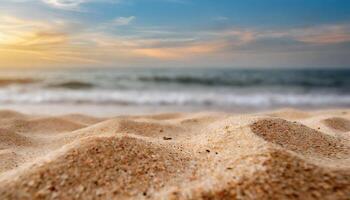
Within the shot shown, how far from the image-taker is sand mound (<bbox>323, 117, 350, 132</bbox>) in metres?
3.54

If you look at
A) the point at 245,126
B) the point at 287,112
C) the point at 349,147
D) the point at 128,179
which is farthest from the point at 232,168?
the point at 287,112

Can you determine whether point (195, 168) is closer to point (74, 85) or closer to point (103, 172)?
point (103, 172)

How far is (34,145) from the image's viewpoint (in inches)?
121


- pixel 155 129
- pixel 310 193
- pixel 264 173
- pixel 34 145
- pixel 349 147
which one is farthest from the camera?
pixel 155 129

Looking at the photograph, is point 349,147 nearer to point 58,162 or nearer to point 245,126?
point 245,126

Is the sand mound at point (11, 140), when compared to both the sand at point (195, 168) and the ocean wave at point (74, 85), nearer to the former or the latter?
the sand at point (195, 168)

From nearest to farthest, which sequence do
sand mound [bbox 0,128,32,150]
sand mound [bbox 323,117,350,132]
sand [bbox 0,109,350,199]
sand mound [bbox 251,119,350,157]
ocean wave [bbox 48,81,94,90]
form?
sand [bbox 0,109,350,199], sand mound [bbox 251,119,350,157], sand mound [bbox 0,128,32,150], sand mound [bbox 323,117,350,132], ocean wave [bbox 48,81,94,90]

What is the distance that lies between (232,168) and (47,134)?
8.71 ft

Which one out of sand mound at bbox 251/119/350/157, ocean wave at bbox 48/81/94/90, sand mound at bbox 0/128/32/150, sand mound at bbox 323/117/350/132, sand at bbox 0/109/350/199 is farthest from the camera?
ocean wave at bbox 48/81/94/90

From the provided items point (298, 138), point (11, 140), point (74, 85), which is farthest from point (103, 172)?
point (74, 85)

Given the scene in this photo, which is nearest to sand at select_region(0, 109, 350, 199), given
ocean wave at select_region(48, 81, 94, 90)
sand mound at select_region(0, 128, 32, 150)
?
sand mound at select_region(0, 128, 32, 150)

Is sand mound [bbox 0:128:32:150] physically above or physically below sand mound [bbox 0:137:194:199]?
below

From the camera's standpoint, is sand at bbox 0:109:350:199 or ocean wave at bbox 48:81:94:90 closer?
sand at bbox 0:109:350:199

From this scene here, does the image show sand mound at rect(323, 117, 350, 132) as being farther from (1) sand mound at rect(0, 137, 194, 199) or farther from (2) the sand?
(1) sand mound at rect(0, 137, 194, 199)
